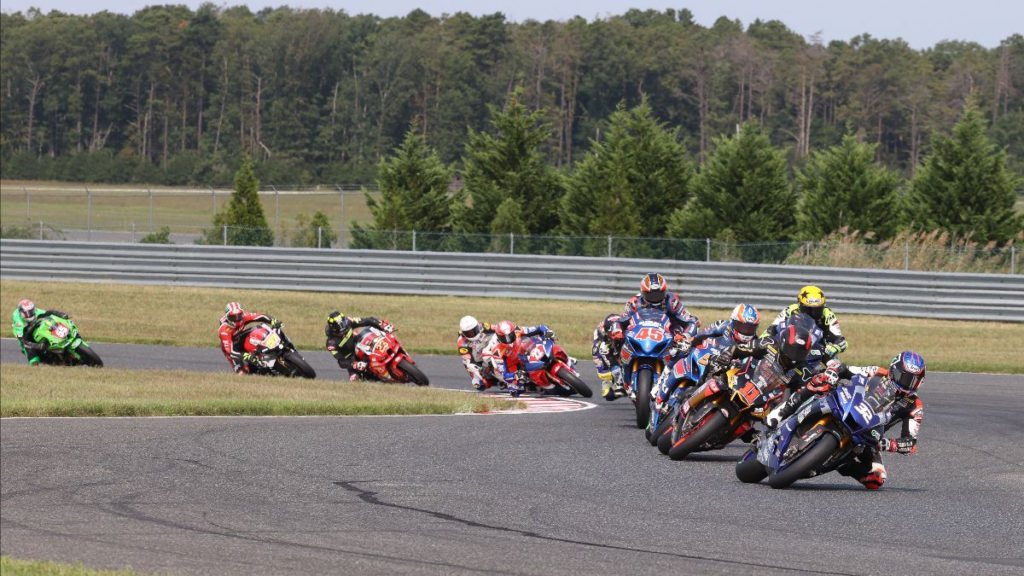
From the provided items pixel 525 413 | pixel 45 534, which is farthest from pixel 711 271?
pixel 45 534

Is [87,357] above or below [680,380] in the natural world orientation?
below

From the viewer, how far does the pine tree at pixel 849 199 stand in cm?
3919

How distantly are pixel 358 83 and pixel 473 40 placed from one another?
37.2 ft

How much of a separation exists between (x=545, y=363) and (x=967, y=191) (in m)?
23.4

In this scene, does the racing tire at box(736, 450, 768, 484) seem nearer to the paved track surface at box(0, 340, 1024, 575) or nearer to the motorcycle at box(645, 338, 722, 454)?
the paved track surface at box(0, 340, 1024, 575)

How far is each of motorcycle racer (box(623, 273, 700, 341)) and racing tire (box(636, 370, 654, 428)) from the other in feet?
2.38

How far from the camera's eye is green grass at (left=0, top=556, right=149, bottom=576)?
7.93m

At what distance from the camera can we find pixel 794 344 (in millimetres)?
11883

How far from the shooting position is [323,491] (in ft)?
35.3

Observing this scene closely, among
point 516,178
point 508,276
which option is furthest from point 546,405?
point 516,178

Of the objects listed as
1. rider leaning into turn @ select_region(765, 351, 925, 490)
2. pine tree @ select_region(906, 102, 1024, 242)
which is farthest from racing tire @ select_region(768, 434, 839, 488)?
pine tree @ select_region(906, 102, 1024, 242)

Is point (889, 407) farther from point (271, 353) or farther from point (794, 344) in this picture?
point (271, 353)

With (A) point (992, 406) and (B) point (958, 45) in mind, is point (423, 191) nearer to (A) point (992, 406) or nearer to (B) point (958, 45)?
(A) point (992, 406)

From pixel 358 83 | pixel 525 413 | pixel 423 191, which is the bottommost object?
pixel 525 413
